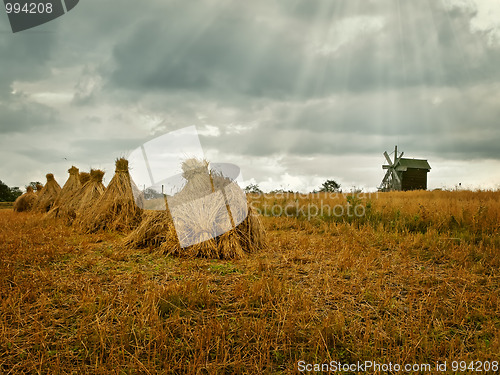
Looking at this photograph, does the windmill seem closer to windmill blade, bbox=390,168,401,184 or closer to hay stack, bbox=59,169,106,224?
windmill blade, bbox=390,168,401,184

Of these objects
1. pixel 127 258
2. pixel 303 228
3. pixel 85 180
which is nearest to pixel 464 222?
pixel 303 228

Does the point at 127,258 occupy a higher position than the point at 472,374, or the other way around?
the point at 127,258

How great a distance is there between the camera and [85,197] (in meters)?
10.2

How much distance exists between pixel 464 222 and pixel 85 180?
12583 mm

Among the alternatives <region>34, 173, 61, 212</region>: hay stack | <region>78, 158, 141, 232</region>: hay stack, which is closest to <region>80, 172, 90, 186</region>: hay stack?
<region>78, 158, 141, 232</region>: hay stack

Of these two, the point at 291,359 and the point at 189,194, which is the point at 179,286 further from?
the point at 189,194

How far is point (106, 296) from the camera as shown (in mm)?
3281

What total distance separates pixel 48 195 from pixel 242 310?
1675 centimetres

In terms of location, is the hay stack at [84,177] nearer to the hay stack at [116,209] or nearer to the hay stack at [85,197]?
the hay stack at [85,197]

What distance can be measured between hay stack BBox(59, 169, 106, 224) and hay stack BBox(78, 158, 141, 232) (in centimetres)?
41

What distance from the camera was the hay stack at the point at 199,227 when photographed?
5336 millimetres

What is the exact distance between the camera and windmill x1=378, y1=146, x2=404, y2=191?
1474 inches

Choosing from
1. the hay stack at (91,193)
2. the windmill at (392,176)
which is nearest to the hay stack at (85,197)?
the hay stack at (91,193)

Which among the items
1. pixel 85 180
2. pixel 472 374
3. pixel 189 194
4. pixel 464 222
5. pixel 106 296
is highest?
pixel 85 180
